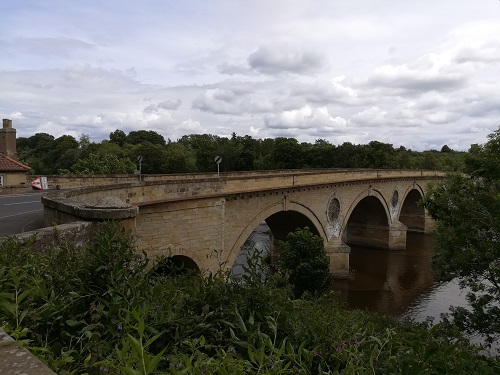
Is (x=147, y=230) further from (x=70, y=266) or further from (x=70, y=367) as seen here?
(x=70, y=367)

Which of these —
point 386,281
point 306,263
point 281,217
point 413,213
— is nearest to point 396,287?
point 386,281

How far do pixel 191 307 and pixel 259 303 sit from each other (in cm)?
66

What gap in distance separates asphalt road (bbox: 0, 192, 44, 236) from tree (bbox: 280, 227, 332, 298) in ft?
32.5

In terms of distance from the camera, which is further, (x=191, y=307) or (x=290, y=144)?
(x=290, y=144)

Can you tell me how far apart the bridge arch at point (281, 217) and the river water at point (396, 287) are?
1.23 meters

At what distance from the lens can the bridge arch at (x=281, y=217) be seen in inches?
621

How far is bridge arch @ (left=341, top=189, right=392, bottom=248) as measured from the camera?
3259 centimetres

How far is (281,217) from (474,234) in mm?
12049

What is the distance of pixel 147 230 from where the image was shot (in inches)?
436

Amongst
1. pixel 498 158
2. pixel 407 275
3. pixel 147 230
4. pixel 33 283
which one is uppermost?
pixel 498 158

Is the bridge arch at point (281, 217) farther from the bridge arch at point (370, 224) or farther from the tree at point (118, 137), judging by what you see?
the tree at point (118, 137)

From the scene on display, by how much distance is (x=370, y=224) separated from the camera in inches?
1345

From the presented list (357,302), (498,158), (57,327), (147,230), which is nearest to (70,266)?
(57,327)

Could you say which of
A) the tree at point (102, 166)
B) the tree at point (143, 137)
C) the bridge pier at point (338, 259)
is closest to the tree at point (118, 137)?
the tree at point (143, 137)
